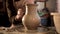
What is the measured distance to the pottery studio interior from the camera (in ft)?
5.27

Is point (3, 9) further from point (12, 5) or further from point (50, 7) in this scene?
point (50, 7)

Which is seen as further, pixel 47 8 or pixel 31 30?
pixel 47 8

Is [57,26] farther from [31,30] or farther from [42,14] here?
[42,14]

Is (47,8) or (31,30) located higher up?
(47,8)

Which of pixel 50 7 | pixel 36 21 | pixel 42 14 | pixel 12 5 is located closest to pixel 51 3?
pixel 50 7

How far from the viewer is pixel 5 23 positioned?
107 inches

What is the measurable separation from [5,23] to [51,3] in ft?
3.18

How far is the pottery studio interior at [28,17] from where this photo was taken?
161 centimetres

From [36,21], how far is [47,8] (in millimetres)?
1394

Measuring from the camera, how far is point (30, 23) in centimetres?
163

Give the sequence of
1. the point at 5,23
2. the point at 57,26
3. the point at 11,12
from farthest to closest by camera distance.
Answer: the point at 5,23
the point at 11,12
the point at 57,26

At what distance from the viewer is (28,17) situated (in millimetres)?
1643

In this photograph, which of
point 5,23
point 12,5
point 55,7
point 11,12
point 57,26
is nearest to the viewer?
point 57,26

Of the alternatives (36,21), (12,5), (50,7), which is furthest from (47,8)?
(36,21)
